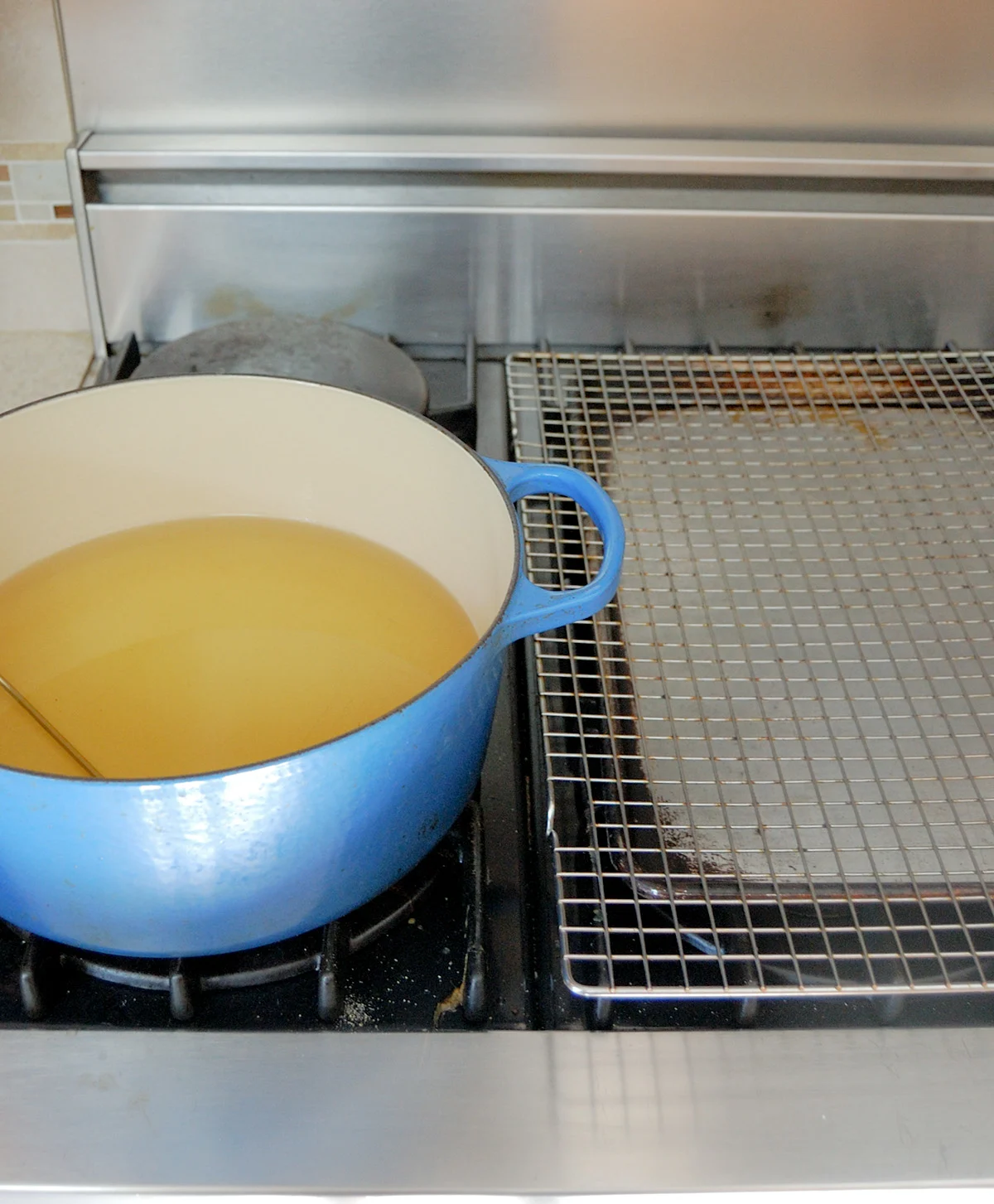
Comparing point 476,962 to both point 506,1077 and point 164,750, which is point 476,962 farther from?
point 164,750

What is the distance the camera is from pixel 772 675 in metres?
0.56

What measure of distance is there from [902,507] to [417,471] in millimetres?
312

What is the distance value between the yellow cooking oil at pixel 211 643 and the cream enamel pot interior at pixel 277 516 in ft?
0.07

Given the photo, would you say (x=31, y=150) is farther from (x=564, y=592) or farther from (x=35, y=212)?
(x=564, y=592)

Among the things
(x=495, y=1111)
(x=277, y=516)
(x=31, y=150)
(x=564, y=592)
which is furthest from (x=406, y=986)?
(x=31, y=150)

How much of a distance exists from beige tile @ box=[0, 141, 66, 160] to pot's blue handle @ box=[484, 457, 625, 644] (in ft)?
1.64

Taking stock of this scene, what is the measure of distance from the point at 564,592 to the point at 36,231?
0.59 m

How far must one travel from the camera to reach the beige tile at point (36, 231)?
82 cm

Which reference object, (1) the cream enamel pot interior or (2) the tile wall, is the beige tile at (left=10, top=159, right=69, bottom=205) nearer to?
(2) the tile wall

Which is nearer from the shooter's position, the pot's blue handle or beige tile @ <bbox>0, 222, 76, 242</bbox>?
the pot's blue handle

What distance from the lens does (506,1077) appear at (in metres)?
0.41

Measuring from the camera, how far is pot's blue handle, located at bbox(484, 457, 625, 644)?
1.43ft

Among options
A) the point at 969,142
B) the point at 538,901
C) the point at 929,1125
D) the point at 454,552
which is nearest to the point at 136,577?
the point at 454,552

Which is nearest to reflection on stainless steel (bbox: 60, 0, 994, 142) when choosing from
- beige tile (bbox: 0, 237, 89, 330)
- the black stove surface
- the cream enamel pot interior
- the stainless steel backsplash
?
the stainless steel backsplash
